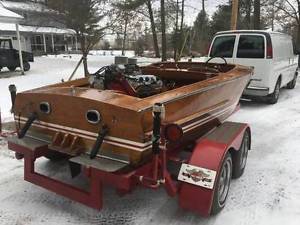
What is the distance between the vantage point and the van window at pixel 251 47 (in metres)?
8.52

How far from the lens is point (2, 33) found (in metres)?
26.5

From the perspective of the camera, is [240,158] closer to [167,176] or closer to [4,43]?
[167,176]

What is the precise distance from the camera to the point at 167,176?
3195 millimetres

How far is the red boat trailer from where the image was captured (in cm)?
309

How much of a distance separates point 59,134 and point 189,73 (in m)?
2.38

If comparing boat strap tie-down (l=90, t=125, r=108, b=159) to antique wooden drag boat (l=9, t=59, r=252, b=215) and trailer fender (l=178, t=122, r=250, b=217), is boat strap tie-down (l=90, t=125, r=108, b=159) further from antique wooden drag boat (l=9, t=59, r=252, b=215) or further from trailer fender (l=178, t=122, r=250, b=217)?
trailer fender (l=178, t=122, r=250, b=217)

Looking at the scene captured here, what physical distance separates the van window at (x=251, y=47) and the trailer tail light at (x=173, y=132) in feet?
20.2

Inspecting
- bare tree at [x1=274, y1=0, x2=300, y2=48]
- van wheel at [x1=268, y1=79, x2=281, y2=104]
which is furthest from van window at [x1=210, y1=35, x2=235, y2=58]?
bare tree at [x1=274, y1=0, x2=300, y2=48]

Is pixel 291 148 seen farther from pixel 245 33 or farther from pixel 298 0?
pixel 298 0

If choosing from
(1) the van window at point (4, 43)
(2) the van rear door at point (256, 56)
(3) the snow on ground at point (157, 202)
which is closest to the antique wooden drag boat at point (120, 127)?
(3) the snow on ground at point (157, 202)

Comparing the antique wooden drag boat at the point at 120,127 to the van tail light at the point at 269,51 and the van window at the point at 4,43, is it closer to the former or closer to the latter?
the van tail light at the point at 269,51

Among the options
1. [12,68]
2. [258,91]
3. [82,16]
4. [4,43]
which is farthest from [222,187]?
[4,43]

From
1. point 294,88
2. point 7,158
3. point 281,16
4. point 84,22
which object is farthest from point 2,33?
point 7,158

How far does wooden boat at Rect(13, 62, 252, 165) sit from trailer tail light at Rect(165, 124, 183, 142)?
151mm
